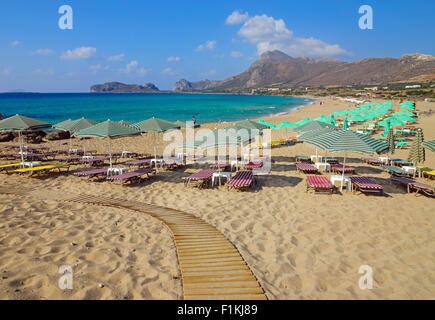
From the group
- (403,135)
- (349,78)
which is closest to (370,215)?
(403,135)

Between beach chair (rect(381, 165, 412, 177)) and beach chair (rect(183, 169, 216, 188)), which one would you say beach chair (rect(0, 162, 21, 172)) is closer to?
beach chair (rect(183, 169, 216, 188))

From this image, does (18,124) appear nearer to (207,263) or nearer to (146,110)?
(207,263)

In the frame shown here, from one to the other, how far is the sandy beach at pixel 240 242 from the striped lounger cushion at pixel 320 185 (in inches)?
13.0

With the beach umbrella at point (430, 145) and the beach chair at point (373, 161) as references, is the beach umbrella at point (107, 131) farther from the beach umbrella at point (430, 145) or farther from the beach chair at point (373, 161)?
the beach chair at point (373, 161)

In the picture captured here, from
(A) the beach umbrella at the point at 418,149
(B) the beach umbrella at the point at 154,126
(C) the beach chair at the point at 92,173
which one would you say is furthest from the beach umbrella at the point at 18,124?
(A) the beach umbrella at the point at 418,149

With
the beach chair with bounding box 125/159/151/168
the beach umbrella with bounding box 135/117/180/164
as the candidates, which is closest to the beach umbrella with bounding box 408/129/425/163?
the beach umbrella with bounding box 135/117/180/164

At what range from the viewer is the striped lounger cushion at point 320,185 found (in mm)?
8013

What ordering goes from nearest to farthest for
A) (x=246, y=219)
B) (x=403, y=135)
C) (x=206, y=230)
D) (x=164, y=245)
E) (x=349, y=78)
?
1. (x=164, y=245)
2. (x=206, y=230)
3. (x=246, y=219)
4. (x=403, y=135)
5. (x=349, y=78)

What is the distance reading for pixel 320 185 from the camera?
8.04 meters

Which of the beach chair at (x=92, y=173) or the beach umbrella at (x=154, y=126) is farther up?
the beach umbrella at (x=154, y=126)

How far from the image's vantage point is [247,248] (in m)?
4.89

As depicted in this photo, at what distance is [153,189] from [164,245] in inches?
167

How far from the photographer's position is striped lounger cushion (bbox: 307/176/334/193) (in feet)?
26.3
